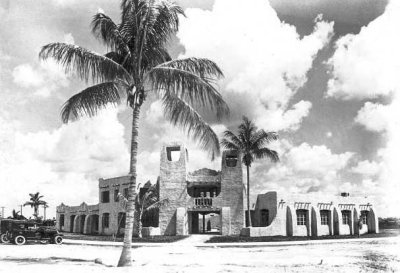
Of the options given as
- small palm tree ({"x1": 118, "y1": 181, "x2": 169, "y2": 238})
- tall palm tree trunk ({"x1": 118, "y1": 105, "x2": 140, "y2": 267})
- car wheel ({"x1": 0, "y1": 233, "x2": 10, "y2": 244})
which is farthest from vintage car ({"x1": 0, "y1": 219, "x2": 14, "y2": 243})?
tall palm tree trunk ({"x1": 118, "y1": 105, "x2": 140, "y2": 267})

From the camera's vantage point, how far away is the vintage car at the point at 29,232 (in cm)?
2856

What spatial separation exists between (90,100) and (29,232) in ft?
53.7

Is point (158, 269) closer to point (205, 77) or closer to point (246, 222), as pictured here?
point (205, 77)

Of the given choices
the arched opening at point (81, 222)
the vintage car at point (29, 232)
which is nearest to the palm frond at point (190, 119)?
the vintage car at point (29, 232)

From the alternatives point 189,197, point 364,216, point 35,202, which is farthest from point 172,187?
point 35,202

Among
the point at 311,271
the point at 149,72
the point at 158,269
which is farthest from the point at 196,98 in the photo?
the point at 311,271

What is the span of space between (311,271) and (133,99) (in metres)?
8.49

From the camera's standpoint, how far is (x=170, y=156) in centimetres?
4041

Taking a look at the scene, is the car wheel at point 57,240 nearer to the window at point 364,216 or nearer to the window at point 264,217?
the window at point 264,217

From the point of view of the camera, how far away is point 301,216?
132 ft

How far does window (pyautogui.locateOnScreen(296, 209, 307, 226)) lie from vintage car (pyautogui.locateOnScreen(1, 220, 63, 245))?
822 inches

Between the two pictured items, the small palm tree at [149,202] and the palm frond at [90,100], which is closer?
the palm frond at [90,100]

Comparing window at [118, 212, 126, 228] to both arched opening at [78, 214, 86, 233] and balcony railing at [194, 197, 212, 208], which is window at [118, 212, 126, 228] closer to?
balcony railing at [194, 197, 212, 208]

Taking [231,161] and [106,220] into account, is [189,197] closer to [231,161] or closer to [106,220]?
[231,161]
